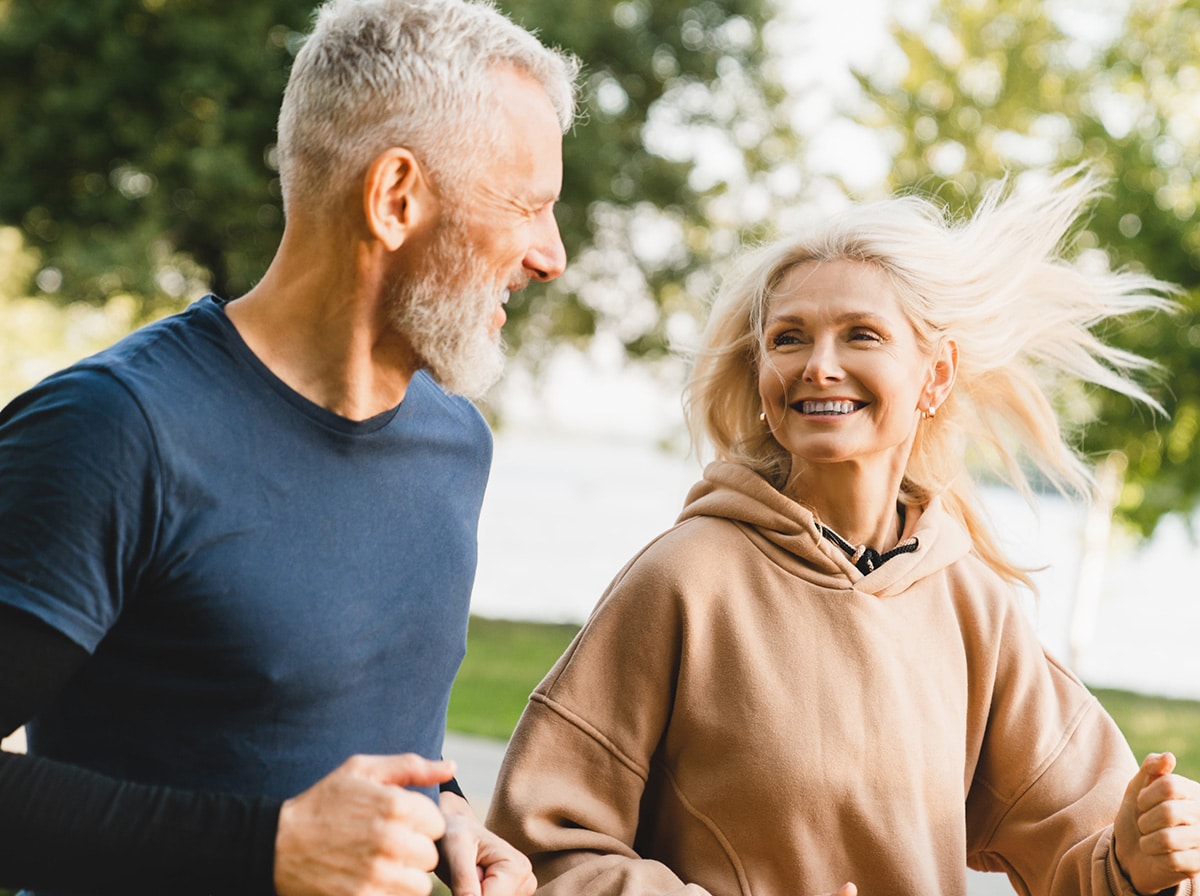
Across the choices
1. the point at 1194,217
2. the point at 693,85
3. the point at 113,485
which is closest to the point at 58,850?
the point at 113,485

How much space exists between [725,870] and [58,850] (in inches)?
52.8

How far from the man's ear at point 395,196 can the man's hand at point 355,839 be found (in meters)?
0.83

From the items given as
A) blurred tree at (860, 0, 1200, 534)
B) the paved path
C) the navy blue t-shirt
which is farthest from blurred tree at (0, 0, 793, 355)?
the navy blue t-shirt

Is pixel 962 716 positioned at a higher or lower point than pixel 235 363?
lower

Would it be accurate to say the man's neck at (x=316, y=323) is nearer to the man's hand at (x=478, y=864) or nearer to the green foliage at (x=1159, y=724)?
the man's hand at (x=478, y=864)

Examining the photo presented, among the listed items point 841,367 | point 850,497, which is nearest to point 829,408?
point 841,367

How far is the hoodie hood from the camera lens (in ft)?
8.93

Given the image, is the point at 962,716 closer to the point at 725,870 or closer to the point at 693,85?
the point at 725,870

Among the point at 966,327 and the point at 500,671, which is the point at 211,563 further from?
the point at 500,671

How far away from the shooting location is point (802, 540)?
2.72m

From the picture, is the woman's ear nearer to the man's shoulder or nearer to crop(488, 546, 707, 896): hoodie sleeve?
crop(488, 546, 707, 896): hoodie sleeve

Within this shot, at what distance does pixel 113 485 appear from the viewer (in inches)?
68.2

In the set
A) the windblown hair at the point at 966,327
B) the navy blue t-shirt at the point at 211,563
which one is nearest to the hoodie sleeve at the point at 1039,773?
the windblown hair at the point at 966,327

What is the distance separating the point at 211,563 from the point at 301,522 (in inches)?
6.4
